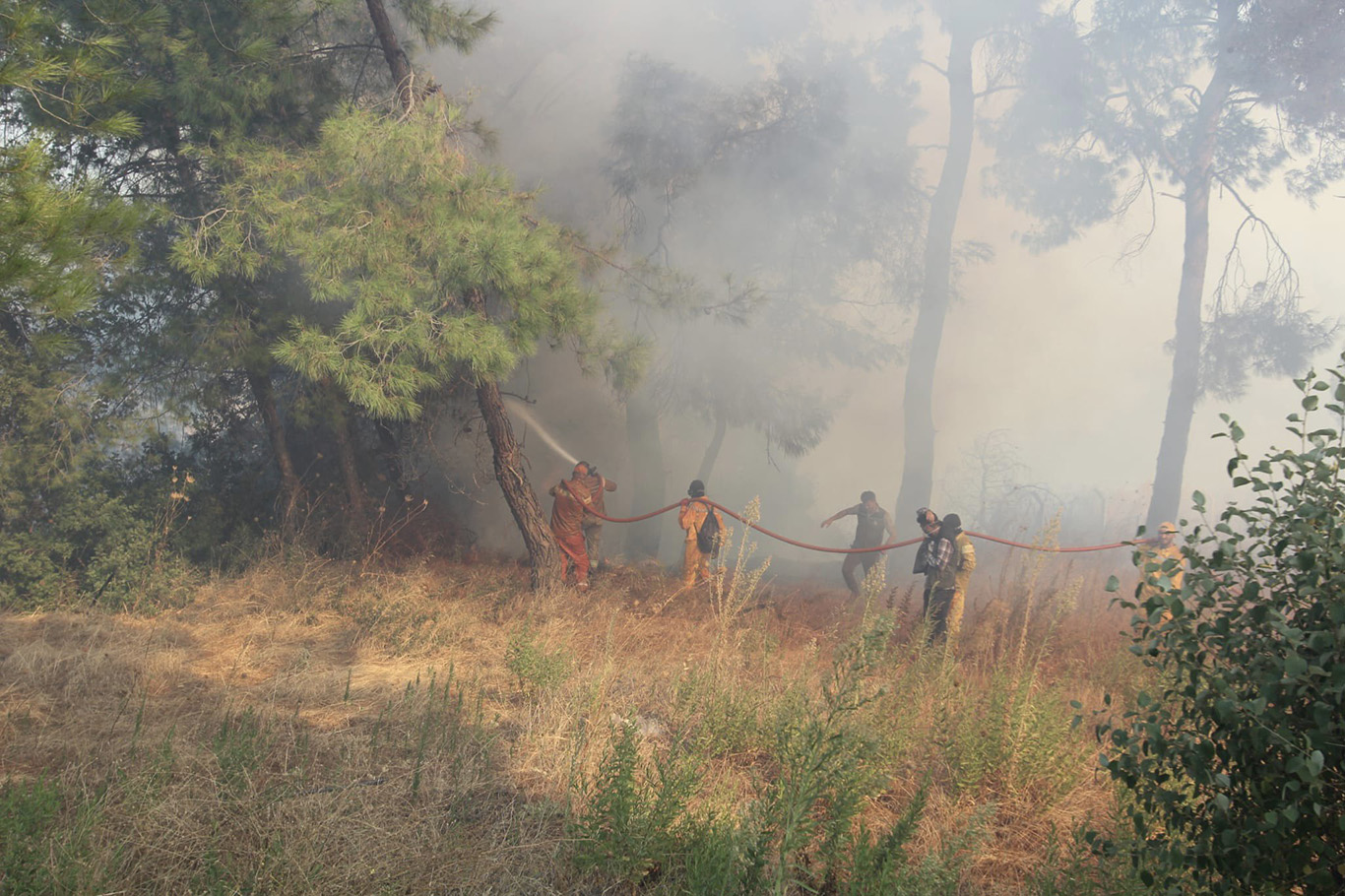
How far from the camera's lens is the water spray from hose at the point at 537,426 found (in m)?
15.3

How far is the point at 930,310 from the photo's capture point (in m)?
16.2

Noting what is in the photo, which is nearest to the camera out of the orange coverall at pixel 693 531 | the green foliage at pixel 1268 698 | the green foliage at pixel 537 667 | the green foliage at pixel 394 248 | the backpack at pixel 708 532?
the green foliage at pixel 1268 698

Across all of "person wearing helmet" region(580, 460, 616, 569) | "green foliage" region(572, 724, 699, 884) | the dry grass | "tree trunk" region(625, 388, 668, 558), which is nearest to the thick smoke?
"tree trunk" region(625, 388, 668, 558)

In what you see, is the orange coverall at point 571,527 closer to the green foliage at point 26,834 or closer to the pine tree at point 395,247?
the pine tree at point 395,247

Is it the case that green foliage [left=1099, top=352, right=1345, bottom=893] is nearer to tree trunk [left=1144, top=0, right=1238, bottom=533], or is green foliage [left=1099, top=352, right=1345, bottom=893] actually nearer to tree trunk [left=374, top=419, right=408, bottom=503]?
tree trunk [left=374, top=419, right=408, bottom=503]

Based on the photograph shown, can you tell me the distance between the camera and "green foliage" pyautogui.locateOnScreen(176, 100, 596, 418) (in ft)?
20.8

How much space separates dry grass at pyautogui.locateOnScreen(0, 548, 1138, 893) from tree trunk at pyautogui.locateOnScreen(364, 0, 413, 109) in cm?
451

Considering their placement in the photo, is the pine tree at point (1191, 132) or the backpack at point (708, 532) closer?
the backpack at point (708, 532)

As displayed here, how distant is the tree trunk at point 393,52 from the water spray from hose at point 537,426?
773 centimetres

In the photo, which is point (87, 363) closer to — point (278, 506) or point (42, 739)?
point (278, 506)

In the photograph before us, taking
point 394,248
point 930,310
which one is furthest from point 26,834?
point 930,310

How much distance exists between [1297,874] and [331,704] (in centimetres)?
451

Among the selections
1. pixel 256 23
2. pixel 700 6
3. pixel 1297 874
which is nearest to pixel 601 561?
pixel 256 23

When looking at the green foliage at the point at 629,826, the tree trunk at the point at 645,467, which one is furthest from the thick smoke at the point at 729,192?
the green foliage at the point at 629,826
